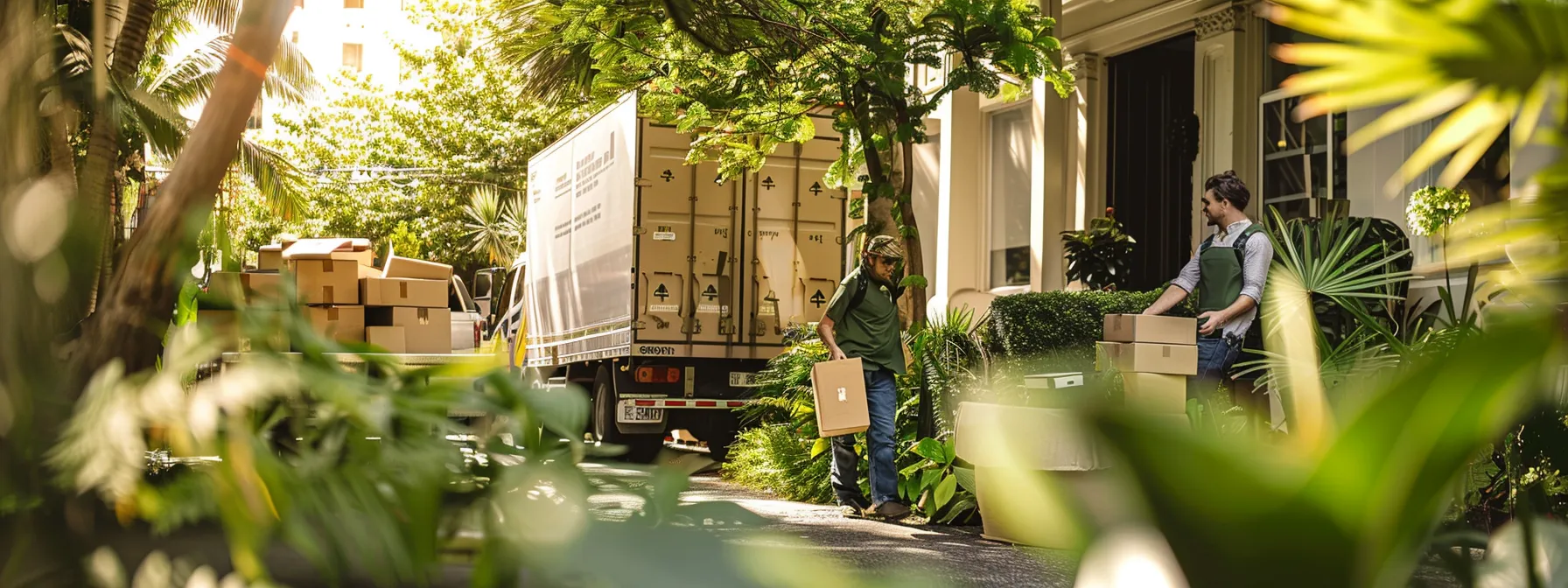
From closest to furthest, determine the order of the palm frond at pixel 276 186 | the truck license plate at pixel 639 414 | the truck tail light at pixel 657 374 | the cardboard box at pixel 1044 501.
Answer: the cardboard box at pixel 1044 501, the truck license plate at pixel 639 414, the truck tail light at pixel 657 374, the palm frond at pixel 276 186

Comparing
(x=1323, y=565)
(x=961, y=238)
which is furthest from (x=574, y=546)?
(x=961, y=238)

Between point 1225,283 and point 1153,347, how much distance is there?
2.72ft

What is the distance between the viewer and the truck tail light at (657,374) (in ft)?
38.4

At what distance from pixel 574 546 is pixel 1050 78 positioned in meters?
8.53

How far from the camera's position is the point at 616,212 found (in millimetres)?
12164

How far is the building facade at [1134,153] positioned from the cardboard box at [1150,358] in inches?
127

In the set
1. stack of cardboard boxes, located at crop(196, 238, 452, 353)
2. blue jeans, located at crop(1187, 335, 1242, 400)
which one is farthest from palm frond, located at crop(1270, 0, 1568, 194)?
blue jeans, located at crop(1187, 335, 1242, 400)

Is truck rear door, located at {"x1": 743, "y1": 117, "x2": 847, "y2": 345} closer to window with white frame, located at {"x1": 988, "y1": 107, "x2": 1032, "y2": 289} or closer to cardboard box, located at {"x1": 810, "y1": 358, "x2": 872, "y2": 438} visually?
window with white frame, located at {"x1": 988, "y1": 107, "x2": 1032, "y2": 289}

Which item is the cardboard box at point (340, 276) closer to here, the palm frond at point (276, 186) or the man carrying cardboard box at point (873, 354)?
the man carrying cardboard box at point (873, 354)

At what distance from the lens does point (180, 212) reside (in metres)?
0.78

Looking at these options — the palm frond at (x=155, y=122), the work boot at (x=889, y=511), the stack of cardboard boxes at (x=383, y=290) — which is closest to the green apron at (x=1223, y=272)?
the work boot at (x=889, y=511)

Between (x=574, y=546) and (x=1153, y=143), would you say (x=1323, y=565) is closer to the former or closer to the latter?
(x=574, y=546)

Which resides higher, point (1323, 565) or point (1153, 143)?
point (1153, 143)

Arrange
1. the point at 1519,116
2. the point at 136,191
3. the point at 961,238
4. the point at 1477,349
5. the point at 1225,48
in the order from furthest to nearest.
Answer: the point at 961,238
the point at 1225,48
the point at 136,191
the point at 1519,116
the point at 1477,349
